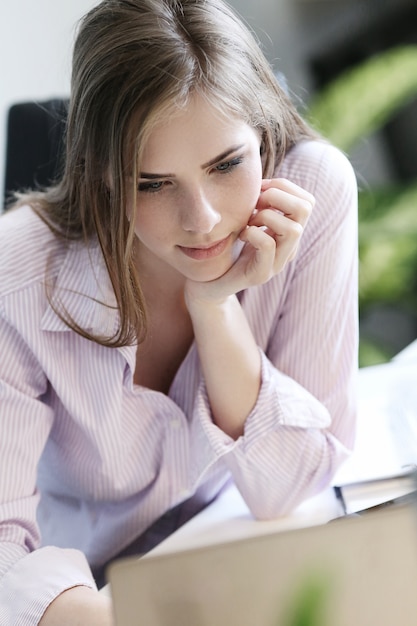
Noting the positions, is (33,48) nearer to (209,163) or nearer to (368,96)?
(368,96)

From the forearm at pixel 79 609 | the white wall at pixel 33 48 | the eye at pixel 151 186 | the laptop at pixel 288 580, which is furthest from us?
the white wall at pixel 33 48

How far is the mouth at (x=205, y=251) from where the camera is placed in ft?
3.42

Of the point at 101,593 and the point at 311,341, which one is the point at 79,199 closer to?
the point at 311,341

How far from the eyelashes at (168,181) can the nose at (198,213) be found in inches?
1.1

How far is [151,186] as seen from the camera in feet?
3.23

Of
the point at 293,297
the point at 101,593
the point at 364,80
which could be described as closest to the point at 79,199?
the point at 293,297

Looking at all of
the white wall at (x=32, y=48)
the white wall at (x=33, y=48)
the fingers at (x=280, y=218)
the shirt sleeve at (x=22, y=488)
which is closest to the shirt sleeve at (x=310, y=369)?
the fingers at (x=280, y=218)

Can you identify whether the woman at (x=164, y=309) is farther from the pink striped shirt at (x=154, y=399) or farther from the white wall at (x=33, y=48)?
the white wall at (x=33, y=48)

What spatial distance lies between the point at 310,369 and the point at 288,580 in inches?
25.6

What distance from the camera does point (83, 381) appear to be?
1.17 meters

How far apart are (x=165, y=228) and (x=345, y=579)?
53 centimetres

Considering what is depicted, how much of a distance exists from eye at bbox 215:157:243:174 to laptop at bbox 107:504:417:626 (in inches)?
19.9

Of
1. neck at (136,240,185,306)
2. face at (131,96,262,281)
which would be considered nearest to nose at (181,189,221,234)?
face at (131,96,262,281)

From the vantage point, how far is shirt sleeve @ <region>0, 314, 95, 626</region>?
3.19 feet
